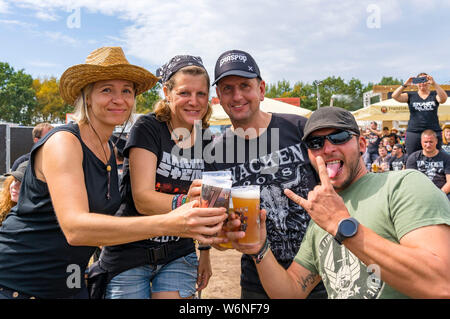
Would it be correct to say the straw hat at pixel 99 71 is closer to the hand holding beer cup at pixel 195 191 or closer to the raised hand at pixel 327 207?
the hand holding beer cup at pixel 195 191

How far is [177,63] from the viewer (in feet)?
8.61

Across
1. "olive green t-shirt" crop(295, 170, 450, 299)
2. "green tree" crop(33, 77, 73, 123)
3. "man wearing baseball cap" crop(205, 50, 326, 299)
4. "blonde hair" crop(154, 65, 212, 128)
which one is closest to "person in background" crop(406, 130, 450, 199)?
"man wearing baseball cap" crop(205, 50, 326, 299)

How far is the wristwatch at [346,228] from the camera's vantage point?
157 centimetres

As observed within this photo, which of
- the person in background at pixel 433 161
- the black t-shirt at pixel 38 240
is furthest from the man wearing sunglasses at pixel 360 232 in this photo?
the person in background at pixel 433 161

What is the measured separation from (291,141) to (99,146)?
1522 millimetres

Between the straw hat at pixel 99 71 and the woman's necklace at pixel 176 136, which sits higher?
the straw hat at pixel 99 71

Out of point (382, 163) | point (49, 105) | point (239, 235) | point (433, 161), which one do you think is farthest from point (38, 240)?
point (49, 105)

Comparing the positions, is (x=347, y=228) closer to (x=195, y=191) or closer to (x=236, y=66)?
(x=195, y=191)

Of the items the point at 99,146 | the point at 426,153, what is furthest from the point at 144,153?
the point at 426,153

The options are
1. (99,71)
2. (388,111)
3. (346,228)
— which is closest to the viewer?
(346,228)

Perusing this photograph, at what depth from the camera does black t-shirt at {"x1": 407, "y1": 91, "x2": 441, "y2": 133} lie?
649 centimetres

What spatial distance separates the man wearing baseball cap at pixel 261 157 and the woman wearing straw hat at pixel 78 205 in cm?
71

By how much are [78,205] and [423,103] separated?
Answer: 7.04 metres
